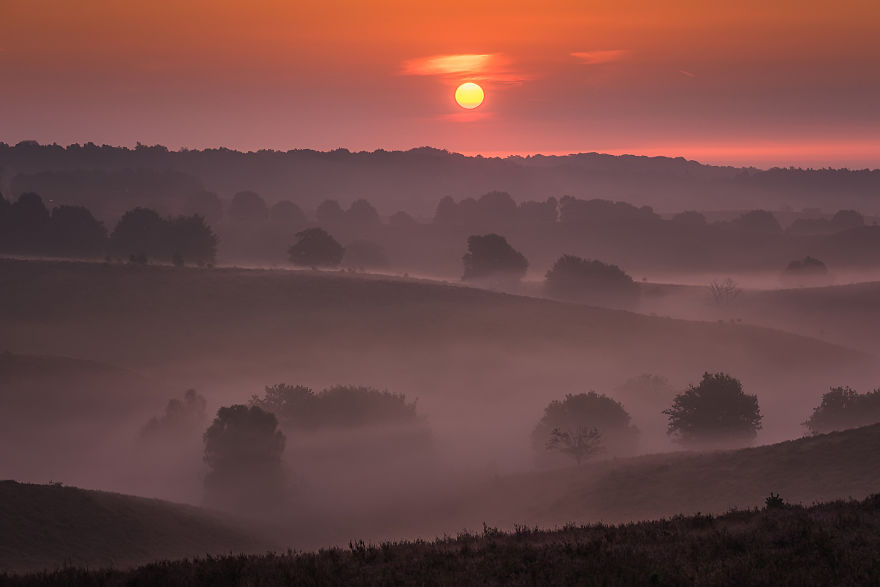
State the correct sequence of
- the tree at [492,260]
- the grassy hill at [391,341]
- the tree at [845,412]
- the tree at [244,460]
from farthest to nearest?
the tree at [492,260], the grassy hill at [391,341], the tree at [845,412], the tree at [244,460]

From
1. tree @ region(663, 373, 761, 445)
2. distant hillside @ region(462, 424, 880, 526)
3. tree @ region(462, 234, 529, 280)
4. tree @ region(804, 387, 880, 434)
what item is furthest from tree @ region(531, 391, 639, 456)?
tree @ region(462, 234, 529, 280)

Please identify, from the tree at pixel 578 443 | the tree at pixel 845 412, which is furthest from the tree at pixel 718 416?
the tree at pixel 578 443

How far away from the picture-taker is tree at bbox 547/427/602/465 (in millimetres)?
70562

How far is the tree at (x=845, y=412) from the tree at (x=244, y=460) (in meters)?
52.9

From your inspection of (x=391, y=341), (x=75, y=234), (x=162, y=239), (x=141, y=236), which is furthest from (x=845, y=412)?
(x=75, y=234)

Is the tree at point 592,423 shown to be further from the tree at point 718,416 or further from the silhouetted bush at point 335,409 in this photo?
the silhouetted bush at point 335,409

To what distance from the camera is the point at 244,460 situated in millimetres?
68625

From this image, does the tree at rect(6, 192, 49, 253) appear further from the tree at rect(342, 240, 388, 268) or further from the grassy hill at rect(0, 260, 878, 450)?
the tree at rect(342, 240, 388, 268)

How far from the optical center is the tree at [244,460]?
67062 millimetres

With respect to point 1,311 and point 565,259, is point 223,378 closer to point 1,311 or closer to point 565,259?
point 1,311

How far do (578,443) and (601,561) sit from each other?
2300 inches

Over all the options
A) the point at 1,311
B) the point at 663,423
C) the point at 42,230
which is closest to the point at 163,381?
the point at 1,311

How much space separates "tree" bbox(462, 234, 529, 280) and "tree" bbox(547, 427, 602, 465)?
95554 millimetres

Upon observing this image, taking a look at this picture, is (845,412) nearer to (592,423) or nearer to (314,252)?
(592,423)
